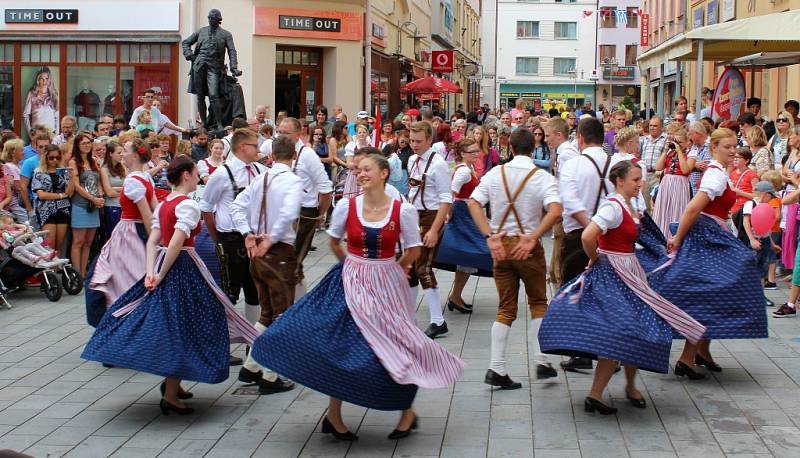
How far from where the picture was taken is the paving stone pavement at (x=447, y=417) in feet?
20.5

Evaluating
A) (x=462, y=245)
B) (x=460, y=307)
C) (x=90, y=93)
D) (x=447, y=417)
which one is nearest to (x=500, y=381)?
(x=447, y=417)

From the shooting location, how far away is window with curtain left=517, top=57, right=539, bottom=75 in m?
77.4

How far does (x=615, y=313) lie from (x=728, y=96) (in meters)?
12.2

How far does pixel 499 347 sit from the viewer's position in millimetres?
7434

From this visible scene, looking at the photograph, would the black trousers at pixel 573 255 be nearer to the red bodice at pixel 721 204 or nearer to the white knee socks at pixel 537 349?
the white knee socks at pixel 537 349

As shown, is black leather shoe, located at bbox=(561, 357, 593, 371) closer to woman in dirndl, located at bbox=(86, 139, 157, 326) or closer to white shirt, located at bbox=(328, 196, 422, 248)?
white shirt, located at bbox=(328, 196, 422, 248)

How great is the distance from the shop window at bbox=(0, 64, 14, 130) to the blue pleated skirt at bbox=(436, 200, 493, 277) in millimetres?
17954

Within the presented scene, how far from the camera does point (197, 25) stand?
79.4 ft

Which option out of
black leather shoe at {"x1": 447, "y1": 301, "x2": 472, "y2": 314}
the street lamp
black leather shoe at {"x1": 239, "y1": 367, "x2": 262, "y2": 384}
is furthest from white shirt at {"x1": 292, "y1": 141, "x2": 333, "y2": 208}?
the street lamp

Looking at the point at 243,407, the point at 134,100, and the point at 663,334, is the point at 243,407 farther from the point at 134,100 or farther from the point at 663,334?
the point at 134,100

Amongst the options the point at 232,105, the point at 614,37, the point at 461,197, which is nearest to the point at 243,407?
the point at 461,197

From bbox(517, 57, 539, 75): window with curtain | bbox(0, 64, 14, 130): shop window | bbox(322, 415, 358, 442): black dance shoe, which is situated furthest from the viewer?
bbox(517, 57, 539, 75): window with curtain

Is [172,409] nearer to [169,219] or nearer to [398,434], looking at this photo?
[169,219]

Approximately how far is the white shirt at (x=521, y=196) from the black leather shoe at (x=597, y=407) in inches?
47.9
